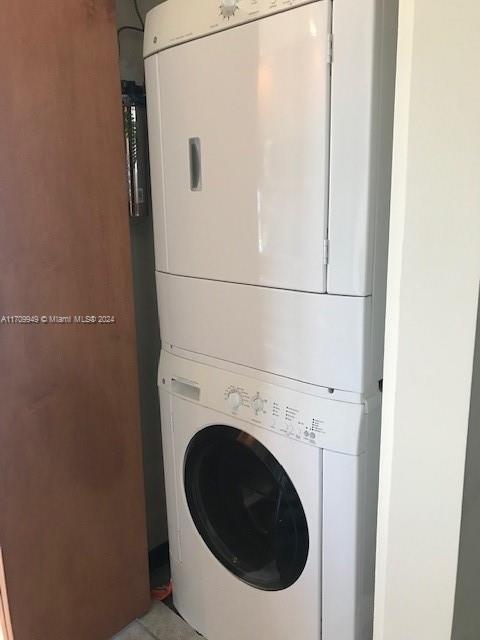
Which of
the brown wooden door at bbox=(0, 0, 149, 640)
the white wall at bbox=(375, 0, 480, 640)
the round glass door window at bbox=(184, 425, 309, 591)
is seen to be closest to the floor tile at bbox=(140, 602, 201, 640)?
the brown wooden door at bbox=(0, 0, 149, 640)

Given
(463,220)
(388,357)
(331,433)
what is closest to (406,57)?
(463,220)

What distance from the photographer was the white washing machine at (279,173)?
1049 millimetres

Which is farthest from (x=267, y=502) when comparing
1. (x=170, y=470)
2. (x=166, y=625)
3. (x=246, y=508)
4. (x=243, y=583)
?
(x=166, y=625)

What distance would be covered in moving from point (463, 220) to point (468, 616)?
0.61m

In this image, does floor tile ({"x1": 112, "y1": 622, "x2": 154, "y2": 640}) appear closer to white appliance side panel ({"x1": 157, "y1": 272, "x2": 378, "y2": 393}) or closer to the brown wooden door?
the brown wooden door

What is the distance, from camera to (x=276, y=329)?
4.12ft

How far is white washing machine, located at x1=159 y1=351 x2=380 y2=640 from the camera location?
1199mm

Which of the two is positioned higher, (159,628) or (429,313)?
(429,313)

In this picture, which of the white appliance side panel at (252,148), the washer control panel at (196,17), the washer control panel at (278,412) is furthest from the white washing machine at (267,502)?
the washer control panel at (196,17)

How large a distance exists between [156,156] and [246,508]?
0.98m

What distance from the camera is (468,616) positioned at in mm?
862

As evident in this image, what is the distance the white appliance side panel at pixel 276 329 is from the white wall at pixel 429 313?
325 millimetres

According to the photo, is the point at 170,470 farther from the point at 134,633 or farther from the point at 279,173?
the point at 279,173

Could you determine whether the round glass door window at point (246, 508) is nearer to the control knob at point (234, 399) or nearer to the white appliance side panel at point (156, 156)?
the control knob at point (234, 399)
